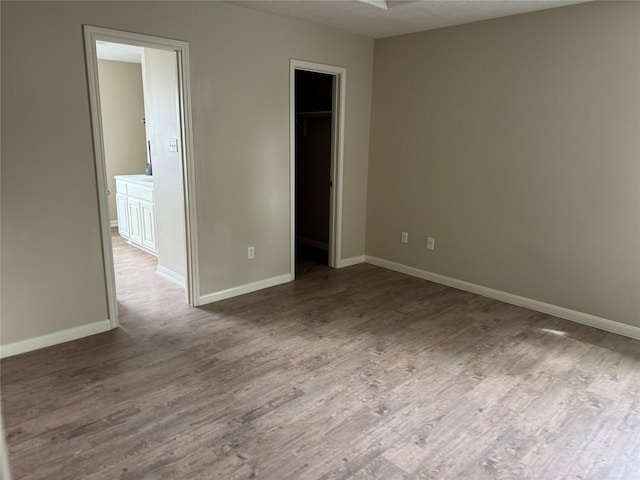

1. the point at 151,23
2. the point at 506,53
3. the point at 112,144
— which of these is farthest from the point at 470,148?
the point at 112,144

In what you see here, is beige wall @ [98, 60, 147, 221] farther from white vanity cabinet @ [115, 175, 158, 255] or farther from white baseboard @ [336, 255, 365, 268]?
white baseboard @ [336, 255, 365, 268]

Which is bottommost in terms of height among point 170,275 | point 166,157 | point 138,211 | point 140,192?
point 170,275

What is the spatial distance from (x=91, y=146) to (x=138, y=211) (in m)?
2.58

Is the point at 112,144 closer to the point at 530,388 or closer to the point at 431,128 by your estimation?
the point at 431,128

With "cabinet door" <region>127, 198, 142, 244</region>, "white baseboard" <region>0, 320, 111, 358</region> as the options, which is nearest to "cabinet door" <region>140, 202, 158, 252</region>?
"cabinet door" <region>127, 198, 142, 244</region>

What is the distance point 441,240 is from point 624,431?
2497mm

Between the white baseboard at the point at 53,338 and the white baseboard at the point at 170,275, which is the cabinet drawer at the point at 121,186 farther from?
the white baseboard at the point at 53,338

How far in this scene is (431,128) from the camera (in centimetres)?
446

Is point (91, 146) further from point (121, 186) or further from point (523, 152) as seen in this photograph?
point (523, 152)

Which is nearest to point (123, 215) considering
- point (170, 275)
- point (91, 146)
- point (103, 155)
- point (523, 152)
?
point (170, 275)

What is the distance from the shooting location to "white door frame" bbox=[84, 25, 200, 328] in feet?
9.87

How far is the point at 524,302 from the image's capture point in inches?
157

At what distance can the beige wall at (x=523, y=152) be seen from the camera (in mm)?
3307

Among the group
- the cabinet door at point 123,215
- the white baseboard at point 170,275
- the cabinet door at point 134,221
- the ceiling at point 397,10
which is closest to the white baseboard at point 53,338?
the white baseboard at point 170,275
